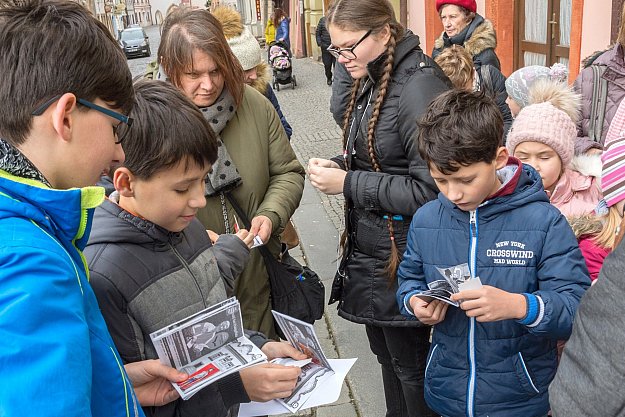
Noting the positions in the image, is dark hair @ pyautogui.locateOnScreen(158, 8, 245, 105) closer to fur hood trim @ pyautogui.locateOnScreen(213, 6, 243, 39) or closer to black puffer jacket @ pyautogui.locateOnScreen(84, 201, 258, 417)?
black puffer jacket @ pyautogui.locateOnScreen(84, 201, 258, 417)

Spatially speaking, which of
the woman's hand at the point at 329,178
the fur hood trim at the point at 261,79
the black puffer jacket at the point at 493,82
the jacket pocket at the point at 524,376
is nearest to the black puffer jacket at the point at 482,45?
the black puffer jacket at the point at 493,82

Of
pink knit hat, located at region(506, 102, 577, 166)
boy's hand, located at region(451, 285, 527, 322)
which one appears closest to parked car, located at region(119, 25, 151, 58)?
pink knit hat, located at region(506, 102, 577, 166)

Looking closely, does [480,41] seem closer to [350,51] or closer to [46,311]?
[350,51]

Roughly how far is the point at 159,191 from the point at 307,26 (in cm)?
2216

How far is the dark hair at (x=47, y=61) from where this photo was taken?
4.15 feet

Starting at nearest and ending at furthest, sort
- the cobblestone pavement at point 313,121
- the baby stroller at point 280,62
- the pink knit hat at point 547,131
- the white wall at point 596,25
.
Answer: the pink knit hat at point 547,131 < the white wall at point 596,25 < the cobblestone pavement at point 313,121 < the baby stroller at point 280,62

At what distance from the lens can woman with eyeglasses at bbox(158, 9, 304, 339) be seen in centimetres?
270

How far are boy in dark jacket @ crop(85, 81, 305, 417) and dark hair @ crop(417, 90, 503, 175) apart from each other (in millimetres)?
Answer: 768

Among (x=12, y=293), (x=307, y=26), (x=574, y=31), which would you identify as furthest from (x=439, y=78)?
(x=307, y=26)

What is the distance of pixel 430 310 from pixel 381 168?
2.42ft

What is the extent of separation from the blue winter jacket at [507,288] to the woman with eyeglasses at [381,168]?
0.35 metres

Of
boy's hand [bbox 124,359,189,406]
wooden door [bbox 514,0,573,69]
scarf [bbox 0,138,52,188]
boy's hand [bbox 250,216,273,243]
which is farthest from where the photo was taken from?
wooden door [bbox 514,0,573,69]

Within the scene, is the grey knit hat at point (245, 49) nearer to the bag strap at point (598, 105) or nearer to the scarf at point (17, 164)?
the bag strap at point (598, 105)

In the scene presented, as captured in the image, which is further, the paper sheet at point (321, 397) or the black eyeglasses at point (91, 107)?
the paper sheet at point (321, 397)
